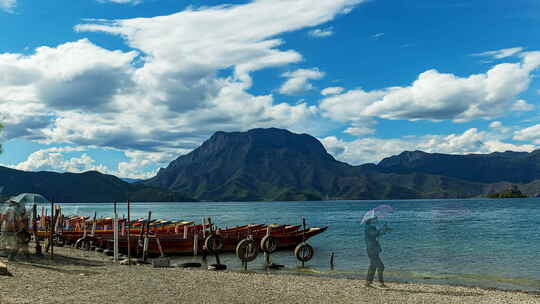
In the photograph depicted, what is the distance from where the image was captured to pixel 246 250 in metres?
28.5

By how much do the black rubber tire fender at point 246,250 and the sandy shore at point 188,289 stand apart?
722cm

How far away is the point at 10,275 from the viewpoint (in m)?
16.3

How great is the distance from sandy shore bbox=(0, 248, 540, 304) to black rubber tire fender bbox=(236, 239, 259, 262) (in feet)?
23.7

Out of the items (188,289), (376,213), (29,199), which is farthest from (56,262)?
(376,213)

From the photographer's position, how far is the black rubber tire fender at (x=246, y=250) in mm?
28256

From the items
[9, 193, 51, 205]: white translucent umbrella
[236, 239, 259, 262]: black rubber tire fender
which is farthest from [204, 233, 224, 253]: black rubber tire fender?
[9, 193, 51, 205]: white translucent umbrella

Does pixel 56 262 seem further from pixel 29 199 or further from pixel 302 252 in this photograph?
pixel 302 252

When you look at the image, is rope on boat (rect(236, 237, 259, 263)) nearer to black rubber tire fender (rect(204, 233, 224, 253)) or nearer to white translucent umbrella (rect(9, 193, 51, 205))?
black rubber tire fender (rect(204, 233, 224, 253))

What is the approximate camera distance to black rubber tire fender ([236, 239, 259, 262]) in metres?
28.3

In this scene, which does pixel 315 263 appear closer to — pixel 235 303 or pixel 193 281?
pixel 193 281

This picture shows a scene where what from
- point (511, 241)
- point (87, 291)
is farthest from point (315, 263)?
point (511, 241)

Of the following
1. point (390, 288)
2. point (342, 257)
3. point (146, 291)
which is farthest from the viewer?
point (342, 257)

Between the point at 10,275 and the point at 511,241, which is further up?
the point at 10,275

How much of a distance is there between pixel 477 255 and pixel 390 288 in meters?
21.5
